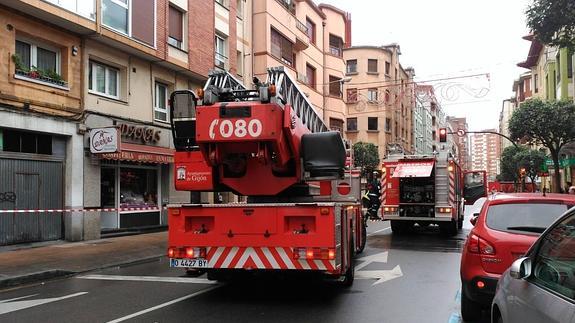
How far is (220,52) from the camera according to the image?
24.0 m

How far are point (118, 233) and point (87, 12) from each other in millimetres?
6924

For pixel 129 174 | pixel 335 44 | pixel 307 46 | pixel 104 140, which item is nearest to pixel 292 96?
pixel 104 140

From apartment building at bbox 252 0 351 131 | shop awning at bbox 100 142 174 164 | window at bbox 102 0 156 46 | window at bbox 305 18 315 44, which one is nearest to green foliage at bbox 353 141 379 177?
apartment building at bbox 252 0 351 131

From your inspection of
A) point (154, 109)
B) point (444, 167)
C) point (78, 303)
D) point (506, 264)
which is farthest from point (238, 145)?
point (154, 109)

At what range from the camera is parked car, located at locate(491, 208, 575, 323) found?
3021mm

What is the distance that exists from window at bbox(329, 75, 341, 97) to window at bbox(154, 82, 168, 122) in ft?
65.2

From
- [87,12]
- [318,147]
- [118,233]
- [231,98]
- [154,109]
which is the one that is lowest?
[118,233]

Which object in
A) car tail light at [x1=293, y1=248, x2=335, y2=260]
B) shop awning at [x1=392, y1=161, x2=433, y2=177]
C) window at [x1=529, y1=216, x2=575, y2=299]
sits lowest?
car tail light at [x1=293, y1=248, x2=335, y2=260]

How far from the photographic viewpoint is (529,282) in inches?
145

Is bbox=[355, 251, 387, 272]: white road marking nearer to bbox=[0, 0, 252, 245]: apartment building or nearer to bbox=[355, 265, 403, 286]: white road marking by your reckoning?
bbox=[355, 265, 403, 286]: white road marking

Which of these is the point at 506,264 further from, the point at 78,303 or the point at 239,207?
the point at 78,303

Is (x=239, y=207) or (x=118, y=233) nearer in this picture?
(x=239, y=207)

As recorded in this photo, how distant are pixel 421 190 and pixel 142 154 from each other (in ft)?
30.9

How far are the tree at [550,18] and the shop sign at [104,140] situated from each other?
11.4m
